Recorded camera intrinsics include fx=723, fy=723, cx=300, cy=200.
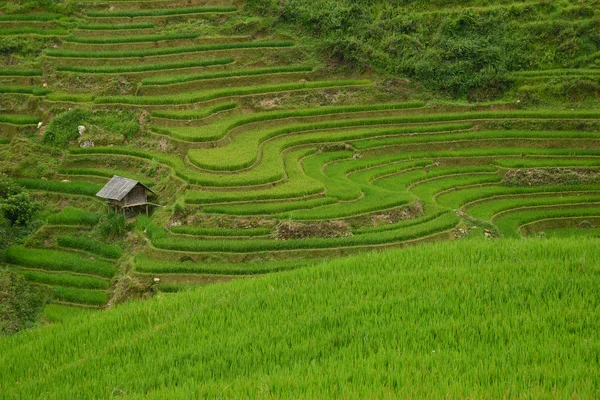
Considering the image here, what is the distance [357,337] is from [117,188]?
19312 millimetres

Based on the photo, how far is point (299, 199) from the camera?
2700 centimetres

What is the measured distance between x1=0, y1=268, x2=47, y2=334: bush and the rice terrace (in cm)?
10

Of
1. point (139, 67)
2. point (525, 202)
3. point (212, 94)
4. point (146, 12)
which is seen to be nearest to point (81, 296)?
point (212, 94)

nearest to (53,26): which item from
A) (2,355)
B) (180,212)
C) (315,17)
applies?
(315,17)

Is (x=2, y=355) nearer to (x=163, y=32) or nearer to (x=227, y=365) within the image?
(x=227, y=365)

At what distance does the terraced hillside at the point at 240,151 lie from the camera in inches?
986

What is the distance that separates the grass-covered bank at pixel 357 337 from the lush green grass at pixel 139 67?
2646 cm

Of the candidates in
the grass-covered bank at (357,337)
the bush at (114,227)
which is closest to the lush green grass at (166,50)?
the bush at (114,227)

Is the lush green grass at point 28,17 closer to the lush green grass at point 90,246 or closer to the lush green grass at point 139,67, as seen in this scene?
the lush green grass at point 139,67

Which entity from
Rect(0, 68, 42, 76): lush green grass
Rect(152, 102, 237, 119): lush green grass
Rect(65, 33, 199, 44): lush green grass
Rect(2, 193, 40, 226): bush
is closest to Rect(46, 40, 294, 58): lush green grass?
Rect(65, 33, 199, 44): lush green grass

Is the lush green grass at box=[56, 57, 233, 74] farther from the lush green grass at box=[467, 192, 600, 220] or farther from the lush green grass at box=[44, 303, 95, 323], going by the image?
the lush green grass at box=[44, 303, 95, 323]

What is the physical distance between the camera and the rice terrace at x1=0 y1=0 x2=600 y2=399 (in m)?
10.3

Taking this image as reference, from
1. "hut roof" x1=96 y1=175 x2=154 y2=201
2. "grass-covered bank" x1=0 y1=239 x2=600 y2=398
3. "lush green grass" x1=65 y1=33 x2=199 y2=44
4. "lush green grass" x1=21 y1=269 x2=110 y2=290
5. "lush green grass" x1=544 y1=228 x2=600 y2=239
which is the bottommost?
"lush green grass" x1=21 y1=269 x2=110 y2=290

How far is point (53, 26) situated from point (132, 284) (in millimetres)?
25080
